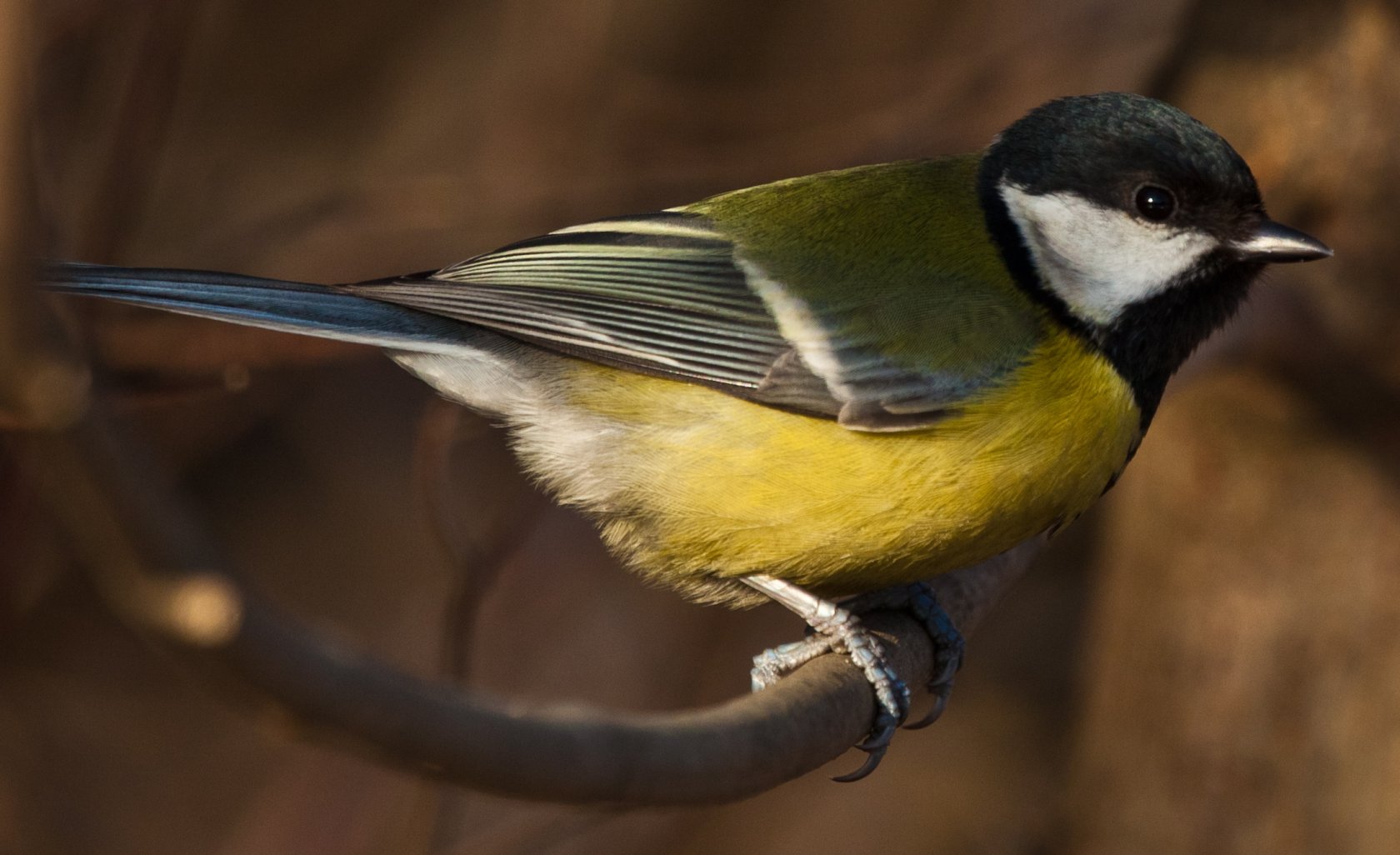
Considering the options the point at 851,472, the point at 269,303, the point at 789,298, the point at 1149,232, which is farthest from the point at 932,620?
the point at 269,303

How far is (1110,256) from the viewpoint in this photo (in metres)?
2.33

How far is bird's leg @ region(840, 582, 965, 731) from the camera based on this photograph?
255 centimetres

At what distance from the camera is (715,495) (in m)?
2.26

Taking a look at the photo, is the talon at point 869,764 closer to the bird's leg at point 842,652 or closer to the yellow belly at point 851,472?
the bird's leg at point 842,652

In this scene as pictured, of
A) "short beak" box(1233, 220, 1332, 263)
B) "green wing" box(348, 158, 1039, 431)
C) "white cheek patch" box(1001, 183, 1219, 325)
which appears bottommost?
"green wing" box(348, 158, 1039, 431)

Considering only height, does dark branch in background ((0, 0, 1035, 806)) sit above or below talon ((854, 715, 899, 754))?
above

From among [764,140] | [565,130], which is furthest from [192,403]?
[764,140]

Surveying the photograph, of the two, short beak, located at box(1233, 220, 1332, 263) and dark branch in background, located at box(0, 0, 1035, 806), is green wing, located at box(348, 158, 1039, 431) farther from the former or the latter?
dark branch in background, located at box(0, 0, 1035, 806)

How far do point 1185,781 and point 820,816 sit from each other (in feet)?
6.50

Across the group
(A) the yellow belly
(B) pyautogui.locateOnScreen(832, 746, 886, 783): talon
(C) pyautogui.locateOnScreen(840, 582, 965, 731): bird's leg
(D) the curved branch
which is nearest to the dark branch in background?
(D) the curved branch

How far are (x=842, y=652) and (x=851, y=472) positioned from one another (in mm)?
316

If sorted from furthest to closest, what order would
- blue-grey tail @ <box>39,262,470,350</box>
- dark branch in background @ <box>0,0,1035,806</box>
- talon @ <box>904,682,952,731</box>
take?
talon @ <box>904,682,952,731</box>, blue-grey tail @ <box>39,262,470,350</box>, dark branch in background @ <box>0,0,1035,806</box>

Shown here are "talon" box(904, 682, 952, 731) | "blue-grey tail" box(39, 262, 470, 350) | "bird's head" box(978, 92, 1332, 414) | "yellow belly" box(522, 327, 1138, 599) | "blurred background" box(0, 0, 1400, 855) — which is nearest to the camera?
"blue-grey tail" box(39, 262, 470, 350)

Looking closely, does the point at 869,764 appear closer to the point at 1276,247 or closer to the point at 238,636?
the point at 1276,247
